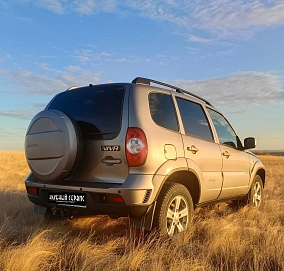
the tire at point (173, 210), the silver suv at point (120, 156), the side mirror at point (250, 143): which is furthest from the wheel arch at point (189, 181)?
the side mirror at point (250, 143)

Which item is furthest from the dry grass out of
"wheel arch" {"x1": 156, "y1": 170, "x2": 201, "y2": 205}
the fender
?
the fender

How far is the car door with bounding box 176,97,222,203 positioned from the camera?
4.25m

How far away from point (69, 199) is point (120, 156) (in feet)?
2.58

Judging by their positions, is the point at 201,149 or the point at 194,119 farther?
the point at 194,119

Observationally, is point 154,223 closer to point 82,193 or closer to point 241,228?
point 82,193

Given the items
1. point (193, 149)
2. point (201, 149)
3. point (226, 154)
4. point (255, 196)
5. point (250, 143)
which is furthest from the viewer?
point (255, 196)

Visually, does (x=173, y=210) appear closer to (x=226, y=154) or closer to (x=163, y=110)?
(x=163, y=110)

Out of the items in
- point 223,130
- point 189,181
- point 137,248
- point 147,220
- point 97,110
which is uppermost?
point 97,110

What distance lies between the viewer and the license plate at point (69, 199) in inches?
144

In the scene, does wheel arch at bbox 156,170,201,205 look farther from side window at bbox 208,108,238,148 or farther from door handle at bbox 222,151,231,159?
side window at bbox 208,108,238,148

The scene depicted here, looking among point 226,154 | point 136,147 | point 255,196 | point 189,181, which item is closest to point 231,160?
point 226,154

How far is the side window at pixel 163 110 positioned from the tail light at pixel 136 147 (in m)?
0.35

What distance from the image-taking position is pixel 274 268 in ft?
10.1

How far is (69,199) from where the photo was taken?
3.78m
